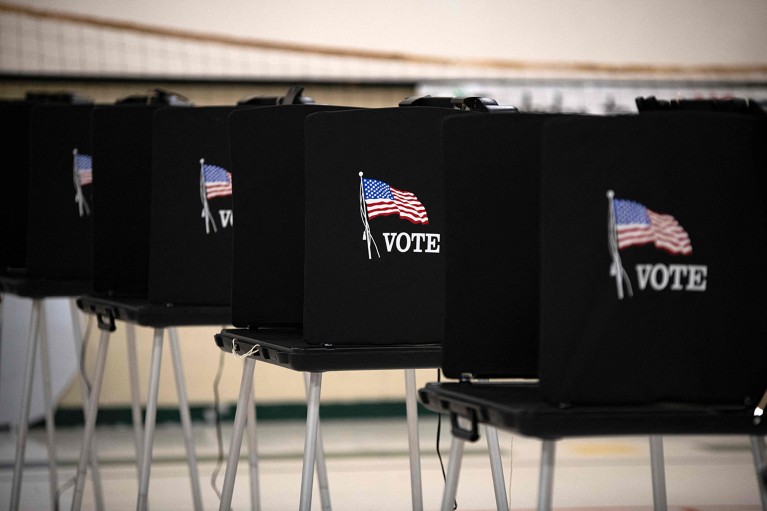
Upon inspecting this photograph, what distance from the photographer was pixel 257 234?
1.90 meters

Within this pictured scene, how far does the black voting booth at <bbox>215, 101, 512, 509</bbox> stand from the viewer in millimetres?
1737

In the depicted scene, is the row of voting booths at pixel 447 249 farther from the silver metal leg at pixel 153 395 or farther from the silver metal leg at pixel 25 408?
the silver metal leg at pixel 25 408

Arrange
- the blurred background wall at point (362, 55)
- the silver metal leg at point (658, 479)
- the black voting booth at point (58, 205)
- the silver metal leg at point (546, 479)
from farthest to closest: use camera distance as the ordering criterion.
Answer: the blurred background wall at point (362, 55) < the black voting booth at point (58, 205) < the silver metal leg at point (658, 479) < the silver metal leg at point (546, 479)

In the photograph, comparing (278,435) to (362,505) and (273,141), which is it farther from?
(273,141)

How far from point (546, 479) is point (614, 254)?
268 millimetres

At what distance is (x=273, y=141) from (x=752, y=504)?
7.00 feet

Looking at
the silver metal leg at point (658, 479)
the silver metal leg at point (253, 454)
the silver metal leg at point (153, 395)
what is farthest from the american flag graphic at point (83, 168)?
the silver metal leg at point (658, 479)

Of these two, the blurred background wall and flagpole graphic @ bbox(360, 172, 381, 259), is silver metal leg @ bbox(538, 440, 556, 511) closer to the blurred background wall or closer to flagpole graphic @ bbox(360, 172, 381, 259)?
flagpole graphic @ bbox(360, 172, 381, 259)

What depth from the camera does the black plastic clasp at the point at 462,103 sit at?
5.33ft

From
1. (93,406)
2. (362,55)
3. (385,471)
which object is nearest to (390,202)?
(93,406)

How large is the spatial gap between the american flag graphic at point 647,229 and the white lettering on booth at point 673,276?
0.07 ft

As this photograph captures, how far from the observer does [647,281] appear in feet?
4.31

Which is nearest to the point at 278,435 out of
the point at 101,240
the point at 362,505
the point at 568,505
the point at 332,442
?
the point at 332,442

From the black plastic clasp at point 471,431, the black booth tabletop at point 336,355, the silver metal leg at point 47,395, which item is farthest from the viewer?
the silver metal leg at point 47,395
